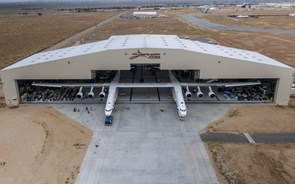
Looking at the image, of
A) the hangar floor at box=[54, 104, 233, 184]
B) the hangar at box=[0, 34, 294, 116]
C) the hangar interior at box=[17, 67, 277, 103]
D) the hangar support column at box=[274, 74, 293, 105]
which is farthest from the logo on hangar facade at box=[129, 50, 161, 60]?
the hangar support column at box=[274, 74, 293, 105]

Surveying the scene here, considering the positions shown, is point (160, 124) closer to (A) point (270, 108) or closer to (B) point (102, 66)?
(B) point (102, 66)

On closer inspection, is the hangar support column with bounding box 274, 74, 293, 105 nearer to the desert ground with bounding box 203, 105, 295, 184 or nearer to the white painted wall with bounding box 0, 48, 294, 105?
the white painted wall with bounding box 0, 48, 294, 105

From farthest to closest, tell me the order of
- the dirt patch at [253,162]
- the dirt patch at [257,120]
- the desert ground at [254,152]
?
the dirt patch at [257,120] < the desert ground at [254,152] < the dirt patch at [253,162]

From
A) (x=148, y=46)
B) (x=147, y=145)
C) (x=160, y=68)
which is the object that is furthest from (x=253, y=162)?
→ (x=148, y=46)

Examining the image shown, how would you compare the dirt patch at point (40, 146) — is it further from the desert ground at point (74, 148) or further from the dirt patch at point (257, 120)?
the dirt patch at point (257, 120)

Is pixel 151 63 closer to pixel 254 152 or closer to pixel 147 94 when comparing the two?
pixel 147 94

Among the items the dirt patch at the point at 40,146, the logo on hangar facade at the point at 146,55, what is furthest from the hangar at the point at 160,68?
the dirt patch at the point at 40,146
